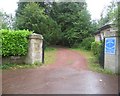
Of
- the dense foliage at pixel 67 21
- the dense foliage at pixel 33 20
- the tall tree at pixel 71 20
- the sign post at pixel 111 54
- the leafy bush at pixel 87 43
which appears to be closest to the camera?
the sign post at pixel 111 54

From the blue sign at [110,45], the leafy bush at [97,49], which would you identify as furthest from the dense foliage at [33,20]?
the blue sign at [110,45]

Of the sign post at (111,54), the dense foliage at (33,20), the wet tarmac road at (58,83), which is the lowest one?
the wet tarmac road at (58,83)

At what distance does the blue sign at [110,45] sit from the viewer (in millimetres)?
10441

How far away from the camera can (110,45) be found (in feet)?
35.1

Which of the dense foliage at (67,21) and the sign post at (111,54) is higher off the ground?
the dense foliage at (67,21)

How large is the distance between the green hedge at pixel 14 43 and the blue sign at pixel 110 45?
14.9 ft

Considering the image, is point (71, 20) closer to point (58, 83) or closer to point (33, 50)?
point (33, 50)

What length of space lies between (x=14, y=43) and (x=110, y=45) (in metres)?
5.33

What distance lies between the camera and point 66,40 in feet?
91.6

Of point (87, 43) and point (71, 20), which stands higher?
point (71, 20)

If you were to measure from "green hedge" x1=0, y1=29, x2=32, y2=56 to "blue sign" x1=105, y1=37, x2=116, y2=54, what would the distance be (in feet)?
14.9

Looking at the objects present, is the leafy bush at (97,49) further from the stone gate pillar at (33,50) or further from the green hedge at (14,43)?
the green hedge at (14,43)

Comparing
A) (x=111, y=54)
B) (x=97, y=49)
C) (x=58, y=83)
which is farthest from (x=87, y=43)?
(x=58, y=83)

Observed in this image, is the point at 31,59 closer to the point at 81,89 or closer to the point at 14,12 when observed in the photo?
the point at 81,89
